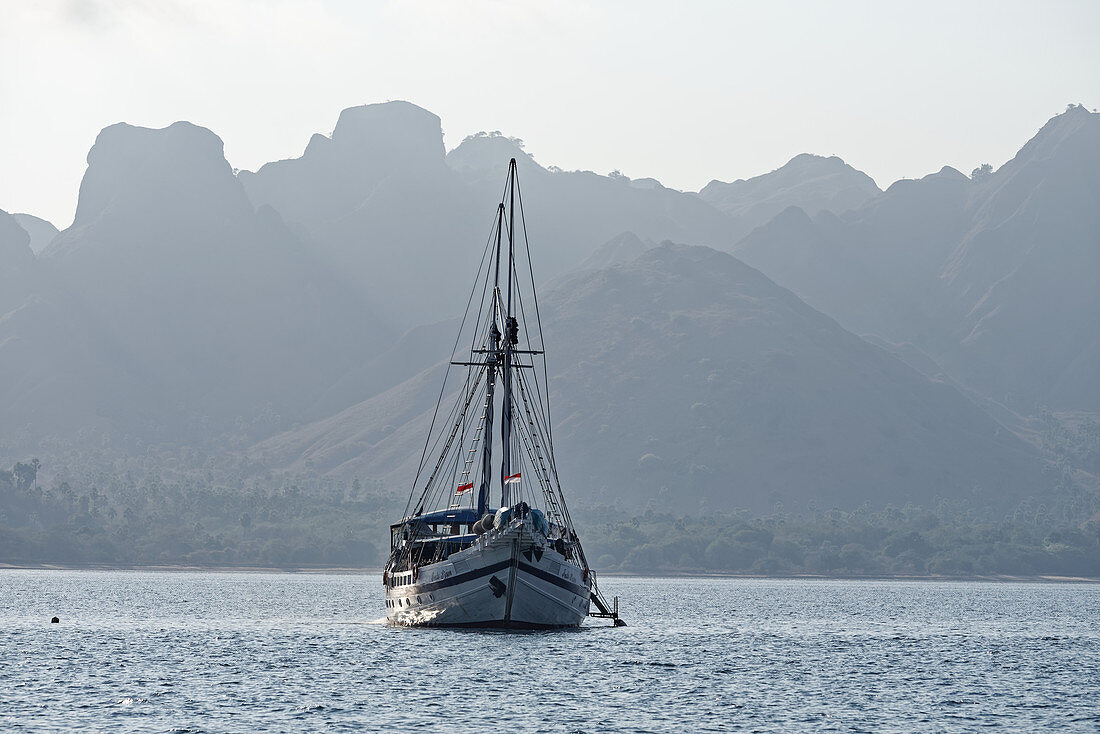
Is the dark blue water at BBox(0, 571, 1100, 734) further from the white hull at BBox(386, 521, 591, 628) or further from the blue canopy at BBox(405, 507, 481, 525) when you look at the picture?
the blue canopy at BBox(405, 507, 481, 525)

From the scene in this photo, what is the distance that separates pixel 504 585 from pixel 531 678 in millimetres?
14767

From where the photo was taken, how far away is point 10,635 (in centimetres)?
11794

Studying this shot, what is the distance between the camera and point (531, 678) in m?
83.5

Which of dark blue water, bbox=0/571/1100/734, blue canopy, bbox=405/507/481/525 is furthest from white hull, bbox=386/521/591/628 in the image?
blue canopy, bbox=405/507/481/525

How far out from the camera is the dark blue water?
228 feet

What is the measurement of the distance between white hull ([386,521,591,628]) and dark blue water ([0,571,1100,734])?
1.89 metres

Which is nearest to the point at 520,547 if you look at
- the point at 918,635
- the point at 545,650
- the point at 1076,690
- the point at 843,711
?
the point at 545,650

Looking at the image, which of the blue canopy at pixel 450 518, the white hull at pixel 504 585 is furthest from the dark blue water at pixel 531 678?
the blue canopy at pixel 450 518

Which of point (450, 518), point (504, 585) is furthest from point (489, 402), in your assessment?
point (504, 585)

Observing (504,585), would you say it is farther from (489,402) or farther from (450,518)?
(489,402)

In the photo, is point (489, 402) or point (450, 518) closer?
point (450, 518)

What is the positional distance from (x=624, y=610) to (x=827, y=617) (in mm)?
24927

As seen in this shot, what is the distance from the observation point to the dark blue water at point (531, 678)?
69500 mm

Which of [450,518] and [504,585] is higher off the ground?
[450,518]
